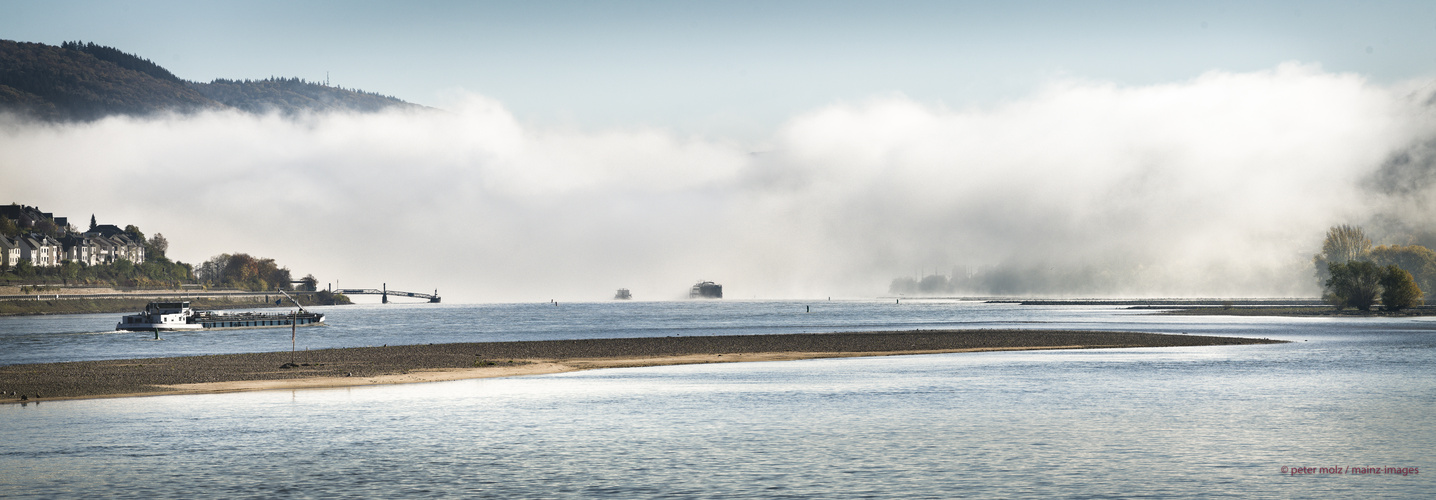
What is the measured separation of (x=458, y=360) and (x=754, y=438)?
1885 inches

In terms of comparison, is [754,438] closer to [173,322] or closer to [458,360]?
[458,360]

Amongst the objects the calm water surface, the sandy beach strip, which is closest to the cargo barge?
the sandy beach strip

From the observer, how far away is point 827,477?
32625mm

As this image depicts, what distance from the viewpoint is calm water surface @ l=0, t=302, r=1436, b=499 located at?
31281 millimetres

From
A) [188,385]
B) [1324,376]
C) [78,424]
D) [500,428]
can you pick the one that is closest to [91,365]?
[188,385]

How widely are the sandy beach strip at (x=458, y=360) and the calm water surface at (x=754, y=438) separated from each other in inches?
206

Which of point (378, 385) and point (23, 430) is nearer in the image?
point (23, 430)

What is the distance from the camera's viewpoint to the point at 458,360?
84625mm

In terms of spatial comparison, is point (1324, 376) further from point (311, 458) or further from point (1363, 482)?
point (311, 458)

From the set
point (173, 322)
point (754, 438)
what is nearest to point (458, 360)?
point (754, 438)

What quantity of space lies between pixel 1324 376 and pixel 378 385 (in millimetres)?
56797

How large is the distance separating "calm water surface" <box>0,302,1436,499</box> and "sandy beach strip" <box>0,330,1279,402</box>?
523cm

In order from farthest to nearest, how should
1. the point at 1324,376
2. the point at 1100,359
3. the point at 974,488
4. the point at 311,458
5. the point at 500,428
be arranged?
the point at 1100,359 → the point at 1324,376 → the point at 500,428 → the point at 311,458 → the point at 974,488

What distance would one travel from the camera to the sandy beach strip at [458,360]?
62594mm
